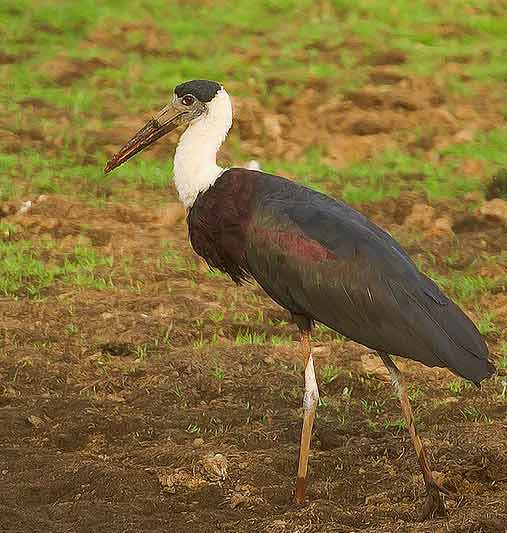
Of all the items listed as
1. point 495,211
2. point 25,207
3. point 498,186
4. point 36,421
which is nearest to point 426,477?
point 36,421

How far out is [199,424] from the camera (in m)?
5.67

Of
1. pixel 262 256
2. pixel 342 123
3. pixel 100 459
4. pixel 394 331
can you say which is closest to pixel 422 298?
pixel 394 331

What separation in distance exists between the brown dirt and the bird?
0.74ft

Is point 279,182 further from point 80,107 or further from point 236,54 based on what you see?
point 236,54

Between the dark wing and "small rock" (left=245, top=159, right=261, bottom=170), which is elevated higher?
the dark wing

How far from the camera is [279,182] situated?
521 cm

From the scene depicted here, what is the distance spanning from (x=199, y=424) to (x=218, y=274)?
1.96m

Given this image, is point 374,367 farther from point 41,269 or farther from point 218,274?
point 41,269

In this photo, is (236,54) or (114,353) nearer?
(114,353)

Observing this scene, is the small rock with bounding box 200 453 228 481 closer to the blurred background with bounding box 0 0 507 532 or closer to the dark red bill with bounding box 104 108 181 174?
the blurred background with bounding box 0 0 507 532

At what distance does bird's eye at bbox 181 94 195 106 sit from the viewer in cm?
563

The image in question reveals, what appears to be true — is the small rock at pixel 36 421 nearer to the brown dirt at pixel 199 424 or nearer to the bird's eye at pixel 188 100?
the brown dirt at pixel 199 424

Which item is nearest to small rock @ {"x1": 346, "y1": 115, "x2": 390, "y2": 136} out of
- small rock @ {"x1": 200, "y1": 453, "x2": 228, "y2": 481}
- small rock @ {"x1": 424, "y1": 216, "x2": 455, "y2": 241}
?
small rock @ {"x1": 424, "y1": 216, "x2": 455, "y2": 241}

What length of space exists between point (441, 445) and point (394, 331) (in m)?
0.79
